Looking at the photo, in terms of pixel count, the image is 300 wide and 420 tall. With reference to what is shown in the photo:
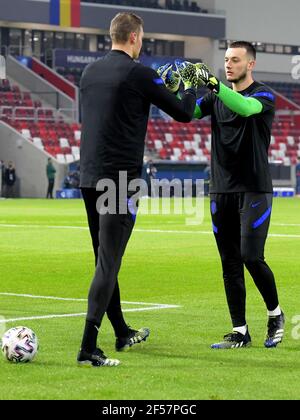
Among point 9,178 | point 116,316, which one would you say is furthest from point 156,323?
point 9,178

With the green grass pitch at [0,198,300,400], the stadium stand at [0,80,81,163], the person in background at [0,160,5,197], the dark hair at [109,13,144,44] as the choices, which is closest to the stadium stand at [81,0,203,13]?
the stadium stand at [0,80,81,163]

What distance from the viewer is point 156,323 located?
11047 millimetres

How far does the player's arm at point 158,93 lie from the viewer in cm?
853

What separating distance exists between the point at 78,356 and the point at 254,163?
2.32 meters

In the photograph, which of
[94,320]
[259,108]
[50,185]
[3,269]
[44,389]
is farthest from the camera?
[50,185]

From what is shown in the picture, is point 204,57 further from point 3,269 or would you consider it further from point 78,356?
point 78,356

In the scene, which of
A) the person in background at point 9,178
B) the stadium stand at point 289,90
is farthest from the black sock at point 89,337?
the stadium stand at point 289,90

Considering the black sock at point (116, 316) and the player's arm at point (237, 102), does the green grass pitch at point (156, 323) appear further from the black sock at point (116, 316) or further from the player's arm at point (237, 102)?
the player's arm at point (237, 102)

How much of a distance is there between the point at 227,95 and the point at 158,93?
84cm

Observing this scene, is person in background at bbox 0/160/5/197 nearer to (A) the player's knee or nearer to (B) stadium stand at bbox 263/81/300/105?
(B) stadium stand at bbox 263/81/300/105

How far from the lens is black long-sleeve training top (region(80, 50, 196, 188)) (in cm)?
854

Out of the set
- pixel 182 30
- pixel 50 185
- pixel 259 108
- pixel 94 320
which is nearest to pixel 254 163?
pixel 259 108

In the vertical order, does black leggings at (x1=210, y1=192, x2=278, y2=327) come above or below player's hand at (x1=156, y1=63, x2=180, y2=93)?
below

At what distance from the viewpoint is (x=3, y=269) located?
1700 centimetres
